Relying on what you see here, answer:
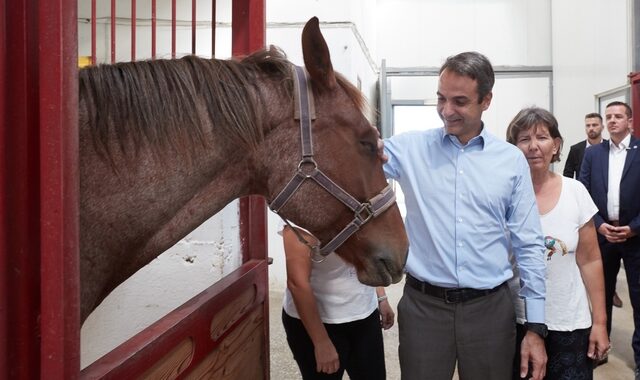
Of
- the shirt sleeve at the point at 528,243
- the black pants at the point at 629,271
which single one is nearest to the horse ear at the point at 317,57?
the shirt sleeve at the point at 528,243

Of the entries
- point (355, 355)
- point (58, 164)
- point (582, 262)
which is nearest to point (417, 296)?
point (355, 355)

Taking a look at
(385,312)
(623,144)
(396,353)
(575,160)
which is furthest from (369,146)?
(575,160)

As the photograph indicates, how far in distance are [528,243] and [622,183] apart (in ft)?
6.89

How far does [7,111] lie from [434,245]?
120 centimetres

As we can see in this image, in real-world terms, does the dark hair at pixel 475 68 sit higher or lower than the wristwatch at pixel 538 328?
higher

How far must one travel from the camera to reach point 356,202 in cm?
112

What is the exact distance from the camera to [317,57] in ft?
3.45

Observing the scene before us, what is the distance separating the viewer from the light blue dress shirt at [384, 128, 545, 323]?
4.62ft

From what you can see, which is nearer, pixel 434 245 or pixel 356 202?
pixel 356 202

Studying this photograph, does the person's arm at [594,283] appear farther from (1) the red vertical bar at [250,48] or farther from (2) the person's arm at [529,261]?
(1) the red vertical bar at [250,48]

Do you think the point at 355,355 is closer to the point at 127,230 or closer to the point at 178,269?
the point at 127,230

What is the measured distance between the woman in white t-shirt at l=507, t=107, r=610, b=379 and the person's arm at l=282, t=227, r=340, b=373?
2.15 ft

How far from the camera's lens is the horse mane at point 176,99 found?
0.87 meters

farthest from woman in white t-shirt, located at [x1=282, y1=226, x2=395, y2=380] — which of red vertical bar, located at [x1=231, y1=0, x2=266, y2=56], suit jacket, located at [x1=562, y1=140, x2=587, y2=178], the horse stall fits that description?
suit jacket, located at [x1=562, y1=140, x2=587, y2=178]
